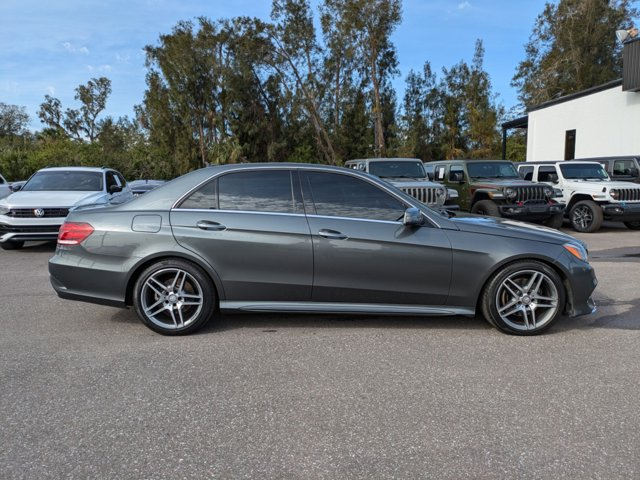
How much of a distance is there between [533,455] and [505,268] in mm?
2154

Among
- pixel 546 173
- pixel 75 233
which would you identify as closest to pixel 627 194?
pixel 546 173

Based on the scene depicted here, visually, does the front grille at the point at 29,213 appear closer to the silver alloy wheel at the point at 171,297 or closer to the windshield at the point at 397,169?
the silver alloy wheel at the point at 171,297

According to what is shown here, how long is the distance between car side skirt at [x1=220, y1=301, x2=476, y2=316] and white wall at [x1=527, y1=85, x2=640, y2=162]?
2052 cm

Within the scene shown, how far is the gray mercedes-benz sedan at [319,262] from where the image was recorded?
459cm

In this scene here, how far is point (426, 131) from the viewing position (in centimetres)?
4288

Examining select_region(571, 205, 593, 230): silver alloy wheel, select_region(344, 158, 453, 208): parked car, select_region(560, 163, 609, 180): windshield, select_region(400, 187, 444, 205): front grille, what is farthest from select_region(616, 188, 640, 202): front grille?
select_region(400, 187, 444, 205): front grille

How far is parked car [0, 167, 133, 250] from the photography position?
959 cm

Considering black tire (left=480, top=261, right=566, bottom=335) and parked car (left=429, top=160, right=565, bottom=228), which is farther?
parked car (left=429, top=160, right=565, bottom=228)

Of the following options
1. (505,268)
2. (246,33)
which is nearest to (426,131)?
(246,33)

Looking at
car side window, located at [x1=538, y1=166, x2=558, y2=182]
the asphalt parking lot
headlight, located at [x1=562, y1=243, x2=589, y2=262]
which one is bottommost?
the asphalt parking lot

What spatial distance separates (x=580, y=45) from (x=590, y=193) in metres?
35.3

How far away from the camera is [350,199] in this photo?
4.76 m

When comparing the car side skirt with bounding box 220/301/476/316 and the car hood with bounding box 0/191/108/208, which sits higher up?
the car hood with bounding box 0/191/108/208

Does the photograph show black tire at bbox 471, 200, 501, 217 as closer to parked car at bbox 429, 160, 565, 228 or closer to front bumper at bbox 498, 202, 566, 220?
parked car at bbox 429, 160, 565, 228
